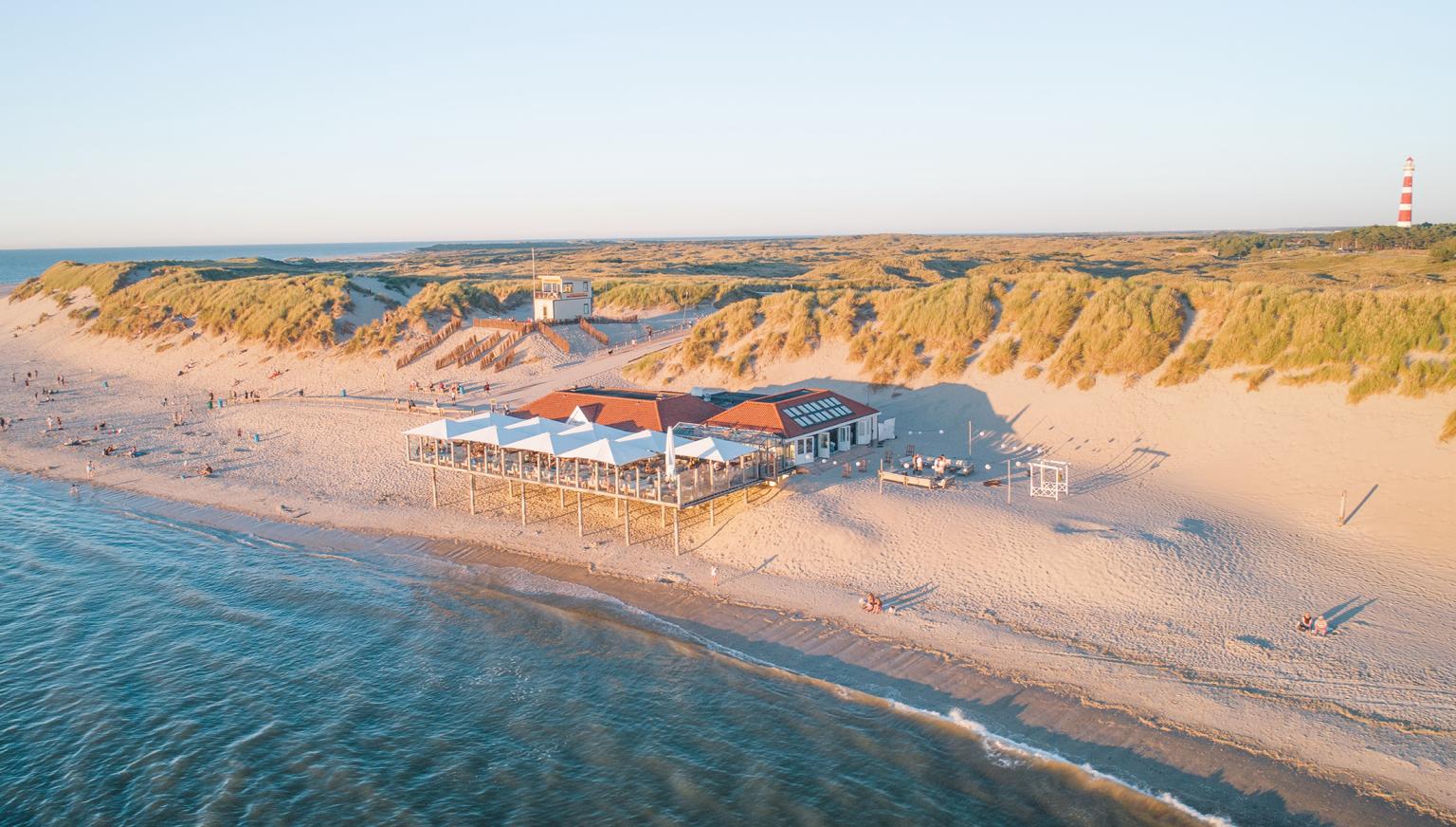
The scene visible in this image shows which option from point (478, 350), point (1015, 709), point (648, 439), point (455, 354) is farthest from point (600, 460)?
point (455, 354)

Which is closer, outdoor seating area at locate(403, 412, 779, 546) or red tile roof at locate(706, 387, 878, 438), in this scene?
outdoor seating area at locate(403, 412, 779, 546)

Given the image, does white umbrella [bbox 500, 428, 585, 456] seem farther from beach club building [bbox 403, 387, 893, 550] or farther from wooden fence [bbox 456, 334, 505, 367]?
wooden fence [bbox 456, 334, 505, 367]

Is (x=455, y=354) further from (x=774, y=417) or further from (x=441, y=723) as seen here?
(x=441, y=723)

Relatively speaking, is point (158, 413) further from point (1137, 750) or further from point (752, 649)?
point (1137, 750)

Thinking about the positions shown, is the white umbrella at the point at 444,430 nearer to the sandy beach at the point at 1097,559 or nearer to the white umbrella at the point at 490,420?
the white umbrella at the point at 490,420

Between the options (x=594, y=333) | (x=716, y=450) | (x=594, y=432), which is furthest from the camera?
(x=594, y=333)

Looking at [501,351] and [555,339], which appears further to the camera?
[555,339]

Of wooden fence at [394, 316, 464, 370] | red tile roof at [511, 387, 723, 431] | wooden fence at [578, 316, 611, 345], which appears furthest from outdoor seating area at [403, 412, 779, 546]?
wooden fence at [578, 316, 611, 345]
